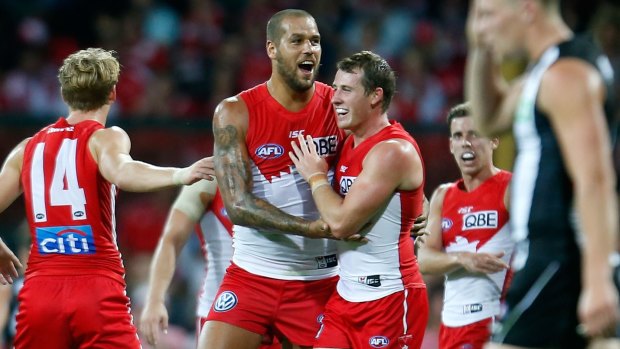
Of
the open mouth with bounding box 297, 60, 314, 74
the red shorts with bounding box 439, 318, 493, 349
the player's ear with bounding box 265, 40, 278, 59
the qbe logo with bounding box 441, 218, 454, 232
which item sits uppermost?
the player's ear with bounding box 265, 40, 278, 59

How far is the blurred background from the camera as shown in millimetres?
11930

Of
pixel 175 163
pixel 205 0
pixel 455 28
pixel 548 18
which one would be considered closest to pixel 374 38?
pixel 455 28

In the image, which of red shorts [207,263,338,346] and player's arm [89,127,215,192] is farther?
red shorts [207,263,338,346]

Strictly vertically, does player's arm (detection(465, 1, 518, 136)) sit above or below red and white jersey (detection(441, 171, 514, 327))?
above

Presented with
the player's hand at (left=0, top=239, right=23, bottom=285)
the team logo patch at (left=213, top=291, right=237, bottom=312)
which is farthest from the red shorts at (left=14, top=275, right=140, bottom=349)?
the team logo patch at (left=213, top=291, right=237, bottom=312)

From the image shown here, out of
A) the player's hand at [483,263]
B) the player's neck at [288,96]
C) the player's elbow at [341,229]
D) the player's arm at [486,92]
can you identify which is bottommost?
the player's hand at [483,263]

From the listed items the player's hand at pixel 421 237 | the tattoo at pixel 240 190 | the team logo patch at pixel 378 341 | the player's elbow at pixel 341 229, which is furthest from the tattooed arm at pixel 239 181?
the player's hand at pixel 421 237

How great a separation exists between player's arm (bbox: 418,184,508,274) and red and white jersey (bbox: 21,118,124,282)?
207cm

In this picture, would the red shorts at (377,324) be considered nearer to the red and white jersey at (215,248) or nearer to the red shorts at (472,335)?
the red shorts at (472,335)

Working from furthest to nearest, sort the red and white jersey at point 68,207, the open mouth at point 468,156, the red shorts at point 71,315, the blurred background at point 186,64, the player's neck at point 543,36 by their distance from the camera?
the blurred background at point 186,64
the open mouth at point 468,156
the red and white jersey at point 68,207
the red shorts at point 71,315
the player's neck at point 543,36

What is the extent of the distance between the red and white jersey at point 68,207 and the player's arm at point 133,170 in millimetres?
94

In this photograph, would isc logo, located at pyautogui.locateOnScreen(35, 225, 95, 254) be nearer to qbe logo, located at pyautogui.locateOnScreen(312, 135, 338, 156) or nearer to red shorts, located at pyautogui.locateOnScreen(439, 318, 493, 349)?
qbe logo, located at pyautogui.locateOnScreen(312, 135, 338, 156)

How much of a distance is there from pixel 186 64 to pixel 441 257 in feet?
25.7

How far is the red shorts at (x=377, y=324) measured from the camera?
5.76 m
